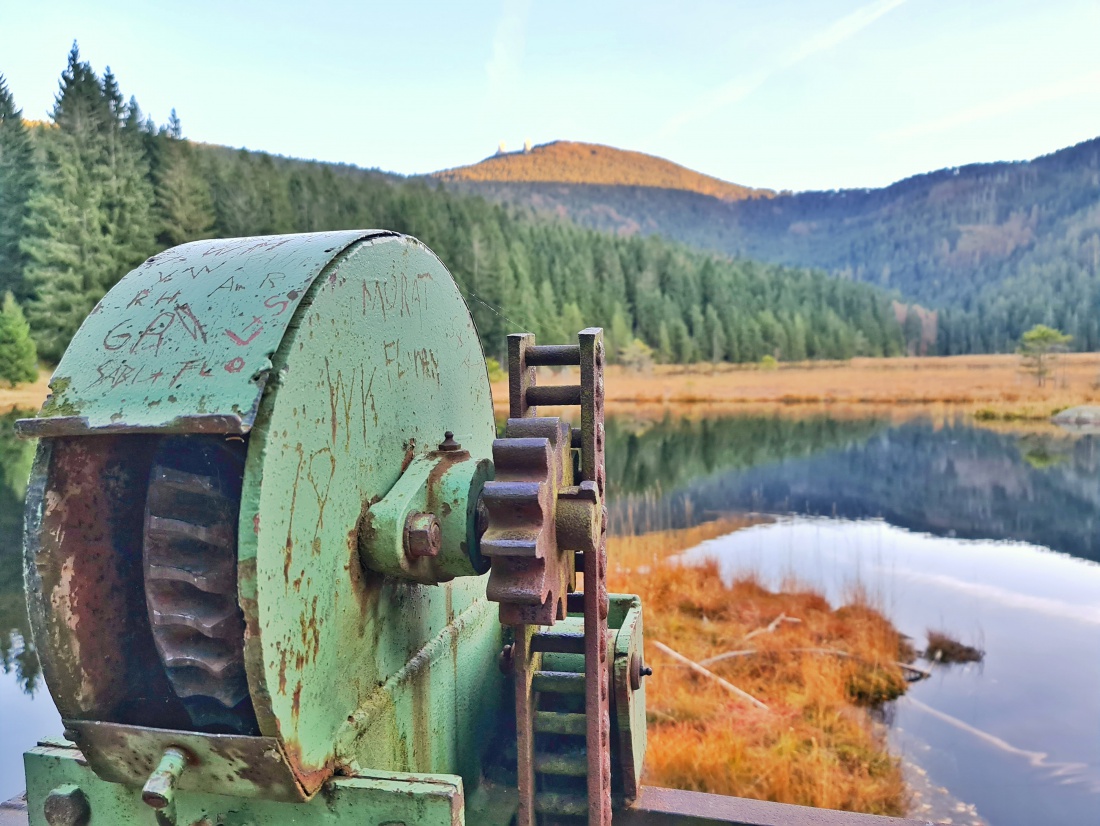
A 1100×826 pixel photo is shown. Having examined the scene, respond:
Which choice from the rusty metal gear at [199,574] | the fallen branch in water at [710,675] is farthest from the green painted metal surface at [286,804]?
the fallen branch in water at [710,675]

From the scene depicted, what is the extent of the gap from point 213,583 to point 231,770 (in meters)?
0.34

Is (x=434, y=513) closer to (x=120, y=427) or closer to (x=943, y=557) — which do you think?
(x=120, y=427)

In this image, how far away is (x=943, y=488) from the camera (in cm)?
1675

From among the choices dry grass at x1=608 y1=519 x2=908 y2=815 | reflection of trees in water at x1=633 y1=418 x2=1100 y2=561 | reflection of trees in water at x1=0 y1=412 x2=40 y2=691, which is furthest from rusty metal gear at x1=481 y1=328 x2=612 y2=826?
reflection of trees in water at x1=633 y1=418 x2=1100 y2=561

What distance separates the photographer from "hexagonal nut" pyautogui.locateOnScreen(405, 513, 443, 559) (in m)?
1.61

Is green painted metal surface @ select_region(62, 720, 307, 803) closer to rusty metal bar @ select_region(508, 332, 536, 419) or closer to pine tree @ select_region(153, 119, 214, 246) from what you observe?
rusty metal bar @ select_region(508, 332, 536, 419)

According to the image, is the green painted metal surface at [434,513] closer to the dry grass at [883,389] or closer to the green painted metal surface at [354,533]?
the green painted metal surface at [354,533]

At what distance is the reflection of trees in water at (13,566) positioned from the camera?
7.05 m

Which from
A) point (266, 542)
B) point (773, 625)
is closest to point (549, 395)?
point (266, 542)

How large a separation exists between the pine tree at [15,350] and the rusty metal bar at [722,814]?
1422 centimetres

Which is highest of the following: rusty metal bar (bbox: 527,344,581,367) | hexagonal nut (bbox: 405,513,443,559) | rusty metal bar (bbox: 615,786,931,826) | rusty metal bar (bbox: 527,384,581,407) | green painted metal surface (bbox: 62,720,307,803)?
rusty metal bar (bbox: 527,344,581,367)

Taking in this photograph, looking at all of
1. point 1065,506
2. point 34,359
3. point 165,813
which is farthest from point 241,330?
point 1065,506

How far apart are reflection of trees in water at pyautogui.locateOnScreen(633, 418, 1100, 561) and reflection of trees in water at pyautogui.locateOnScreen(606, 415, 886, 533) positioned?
21 centimetres

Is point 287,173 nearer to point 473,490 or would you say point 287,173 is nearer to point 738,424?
point 738,424
